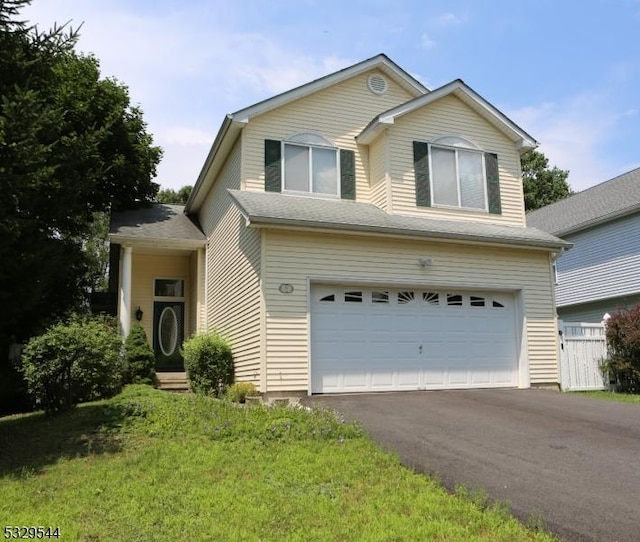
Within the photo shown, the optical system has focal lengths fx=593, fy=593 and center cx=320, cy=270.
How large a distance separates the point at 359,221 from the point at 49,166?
585 cm

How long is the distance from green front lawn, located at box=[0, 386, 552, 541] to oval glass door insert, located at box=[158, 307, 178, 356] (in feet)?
26.3

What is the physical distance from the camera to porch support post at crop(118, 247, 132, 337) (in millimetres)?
14859

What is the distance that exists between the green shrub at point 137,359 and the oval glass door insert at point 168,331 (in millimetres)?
2517

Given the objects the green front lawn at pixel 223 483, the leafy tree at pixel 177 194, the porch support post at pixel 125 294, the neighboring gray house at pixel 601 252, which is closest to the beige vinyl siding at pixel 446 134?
the green front lawn at pixel 223 483

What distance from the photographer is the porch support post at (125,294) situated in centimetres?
1486

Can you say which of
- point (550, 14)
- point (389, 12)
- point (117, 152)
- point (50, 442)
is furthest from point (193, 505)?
point (117, 152)

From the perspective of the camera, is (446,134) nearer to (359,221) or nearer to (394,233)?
(394,233)

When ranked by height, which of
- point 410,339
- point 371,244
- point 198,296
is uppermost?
point 371,244

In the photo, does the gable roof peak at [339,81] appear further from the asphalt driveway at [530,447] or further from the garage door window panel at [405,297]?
the asphalt driveway at [530,447]

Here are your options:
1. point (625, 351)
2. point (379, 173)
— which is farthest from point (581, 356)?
point (379, 173)

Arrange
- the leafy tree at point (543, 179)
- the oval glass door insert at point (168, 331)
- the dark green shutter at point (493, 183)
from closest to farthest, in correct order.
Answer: the dark green shutter at point (493, 183) → the oval glass door insert at point (168, 331) → the leafy tree at point (543, 179)

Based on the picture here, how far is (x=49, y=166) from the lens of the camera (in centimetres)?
900

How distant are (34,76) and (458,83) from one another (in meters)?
9.94

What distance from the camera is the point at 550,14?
10.9 meters
